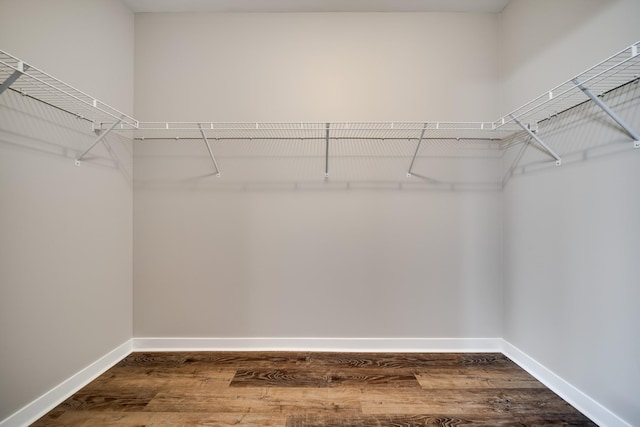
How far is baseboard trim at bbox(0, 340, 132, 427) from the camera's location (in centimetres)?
144

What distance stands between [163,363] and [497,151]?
120 inches

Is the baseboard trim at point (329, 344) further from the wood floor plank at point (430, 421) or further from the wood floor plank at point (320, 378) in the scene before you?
the wood floor plank at point (430, 421)

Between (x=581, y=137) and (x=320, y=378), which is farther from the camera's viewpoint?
(x=320, y=378)

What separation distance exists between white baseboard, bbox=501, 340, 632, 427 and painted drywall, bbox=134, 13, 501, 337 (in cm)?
22

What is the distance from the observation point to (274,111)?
2.25 meters

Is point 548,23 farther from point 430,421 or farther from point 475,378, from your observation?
point 430,421

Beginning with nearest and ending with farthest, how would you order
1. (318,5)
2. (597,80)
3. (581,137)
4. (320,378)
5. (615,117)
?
(615,117) < (597,80) < (581,137) < (320,378) < (318,5)

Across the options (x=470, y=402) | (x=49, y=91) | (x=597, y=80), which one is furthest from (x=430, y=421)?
(x=49, y=91)

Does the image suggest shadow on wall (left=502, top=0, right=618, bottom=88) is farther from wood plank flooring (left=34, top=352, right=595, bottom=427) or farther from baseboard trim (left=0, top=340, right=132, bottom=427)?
baseboard trim (left=0, top=340, right=132, bottom=427)

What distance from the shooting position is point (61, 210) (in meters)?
1.65

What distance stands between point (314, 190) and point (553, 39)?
184 centimetres

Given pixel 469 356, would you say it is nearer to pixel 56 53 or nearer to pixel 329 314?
pixel 329 314

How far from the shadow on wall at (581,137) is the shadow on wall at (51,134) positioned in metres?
2.99


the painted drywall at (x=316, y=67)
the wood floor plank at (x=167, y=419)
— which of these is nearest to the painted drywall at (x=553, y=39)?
the painted drywall at (x=316, y=67)
